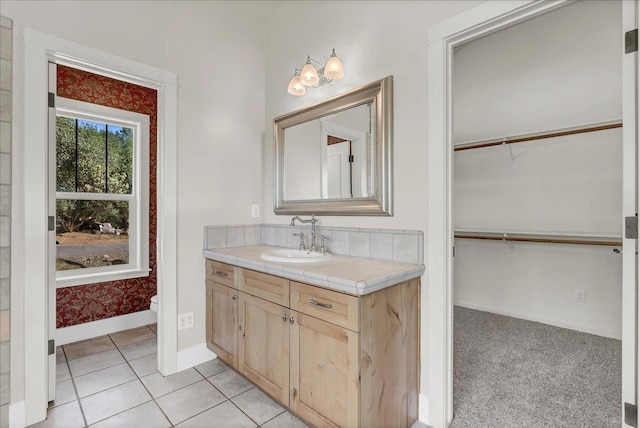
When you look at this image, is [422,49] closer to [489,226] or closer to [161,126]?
[161,126]

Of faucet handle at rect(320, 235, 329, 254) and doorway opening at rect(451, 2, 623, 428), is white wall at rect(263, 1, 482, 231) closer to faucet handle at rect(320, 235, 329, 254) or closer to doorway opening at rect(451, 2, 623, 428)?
faucet handle at rect(320, 235, 329, 254)

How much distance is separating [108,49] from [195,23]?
2.23ft

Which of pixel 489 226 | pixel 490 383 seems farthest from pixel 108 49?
pixel 489 226

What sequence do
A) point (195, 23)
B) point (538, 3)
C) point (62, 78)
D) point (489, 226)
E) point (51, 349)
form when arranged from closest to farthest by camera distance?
point (538, 3)
point (51, 349)
point (195, 23)
point (62, 78)
point (489, 226)

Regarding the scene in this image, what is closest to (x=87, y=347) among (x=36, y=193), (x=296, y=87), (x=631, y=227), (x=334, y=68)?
(x=36, y=193)

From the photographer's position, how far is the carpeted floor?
1.70 metres

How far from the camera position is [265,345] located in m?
1.82

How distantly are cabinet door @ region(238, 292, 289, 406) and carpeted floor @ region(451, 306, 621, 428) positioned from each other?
972 mm

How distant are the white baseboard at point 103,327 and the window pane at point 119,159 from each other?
1.23 m

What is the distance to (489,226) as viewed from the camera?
3.48 m

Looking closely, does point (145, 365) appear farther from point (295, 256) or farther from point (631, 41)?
point (631, 41)

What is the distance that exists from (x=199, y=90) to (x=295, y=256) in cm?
145

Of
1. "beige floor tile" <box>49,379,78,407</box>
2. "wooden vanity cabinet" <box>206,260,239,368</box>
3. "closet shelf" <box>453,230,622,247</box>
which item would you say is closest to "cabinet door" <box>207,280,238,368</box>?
"wooden vanity cabinet" <box>206,260,239,368</box>

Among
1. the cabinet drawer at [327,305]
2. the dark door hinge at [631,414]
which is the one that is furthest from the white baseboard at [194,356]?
the dark door hinge at [631,414]
